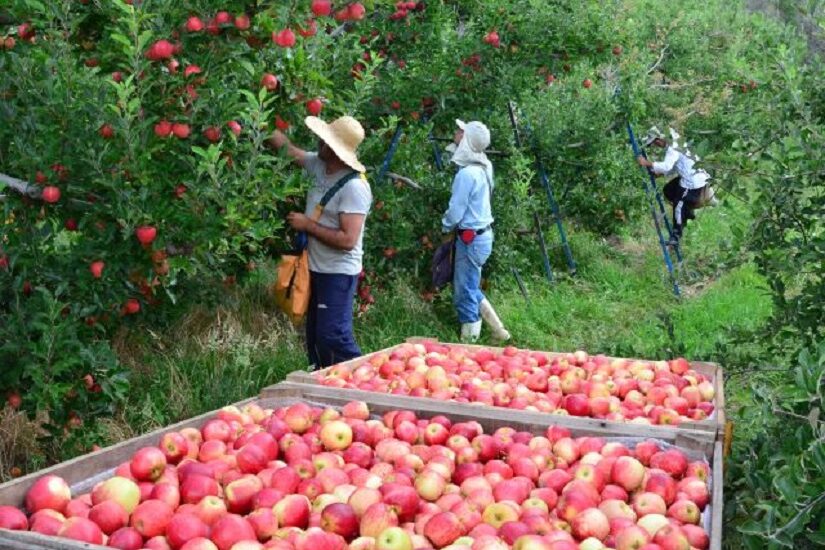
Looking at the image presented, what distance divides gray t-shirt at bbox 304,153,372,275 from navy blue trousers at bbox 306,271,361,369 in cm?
7

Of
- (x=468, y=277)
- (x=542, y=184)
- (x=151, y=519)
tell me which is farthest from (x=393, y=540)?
(x=542, y=184)

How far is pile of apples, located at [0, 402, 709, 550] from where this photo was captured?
7.99 ft

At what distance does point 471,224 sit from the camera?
7.56 metres

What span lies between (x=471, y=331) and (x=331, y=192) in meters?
2.73

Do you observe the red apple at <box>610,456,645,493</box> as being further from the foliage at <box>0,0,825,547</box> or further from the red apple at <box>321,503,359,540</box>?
the red apple at <box>321,503,359,540</box>

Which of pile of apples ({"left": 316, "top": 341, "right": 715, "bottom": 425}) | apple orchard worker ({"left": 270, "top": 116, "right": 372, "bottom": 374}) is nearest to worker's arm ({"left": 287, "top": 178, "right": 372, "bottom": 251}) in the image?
apple orchard worker ({"left": 270, "top": 116, "right": 372, "bottom": 374})

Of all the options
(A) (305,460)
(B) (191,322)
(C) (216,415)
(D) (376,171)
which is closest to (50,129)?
(C) (216,415)

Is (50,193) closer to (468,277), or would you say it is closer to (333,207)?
(333,207)

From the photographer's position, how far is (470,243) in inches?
298

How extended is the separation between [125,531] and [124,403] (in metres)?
2.53

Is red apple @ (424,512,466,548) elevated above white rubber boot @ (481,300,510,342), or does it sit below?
above

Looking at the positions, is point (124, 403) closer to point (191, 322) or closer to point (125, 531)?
point (191, 322)

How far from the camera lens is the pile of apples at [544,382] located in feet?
12.3

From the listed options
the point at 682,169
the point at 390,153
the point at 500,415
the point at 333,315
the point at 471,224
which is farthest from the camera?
the point at 682,169
